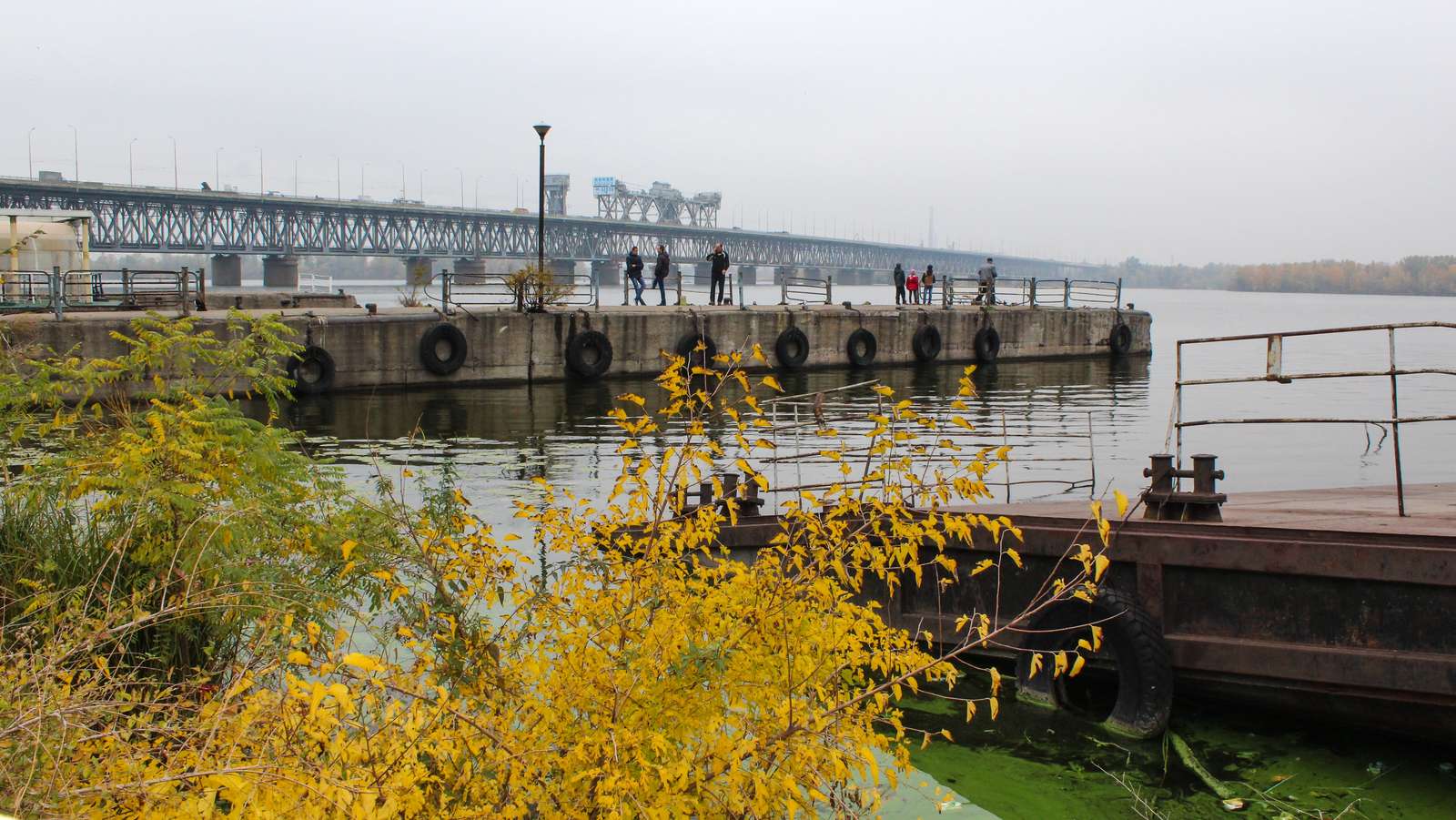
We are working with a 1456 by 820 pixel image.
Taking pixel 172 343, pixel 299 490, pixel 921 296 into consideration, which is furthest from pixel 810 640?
A: pixel 921 296

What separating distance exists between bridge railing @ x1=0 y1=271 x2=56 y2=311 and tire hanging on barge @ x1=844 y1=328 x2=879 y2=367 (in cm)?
2117

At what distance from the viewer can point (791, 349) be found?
35938mm

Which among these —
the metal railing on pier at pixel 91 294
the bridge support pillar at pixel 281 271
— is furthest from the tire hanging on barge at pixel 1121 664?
the bridge support pillar at pixel 281 271

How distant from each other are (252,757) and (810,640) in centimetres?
217

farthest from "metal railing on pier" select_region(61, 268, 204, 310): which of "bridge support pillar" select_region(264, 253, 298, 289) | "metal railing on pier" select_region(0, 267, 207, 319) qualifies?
"bridge support pillar" select_region(264, 253, 298, 289)

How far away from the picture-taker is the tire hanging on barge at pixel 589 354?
3145 cm

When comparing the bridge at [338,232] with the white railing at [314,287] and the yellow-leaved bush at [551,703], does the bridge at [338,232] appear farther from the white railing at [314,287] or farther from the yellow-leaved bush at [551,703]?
the yellow-leaved bush at [551,703]

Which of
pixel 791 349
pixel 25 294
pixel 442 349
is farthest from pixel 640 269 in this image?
pixel 25 294

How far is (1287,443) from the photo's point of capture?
84.6 ft

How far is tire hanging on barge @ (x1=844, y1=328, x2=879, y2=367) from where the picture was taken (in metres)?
37.6

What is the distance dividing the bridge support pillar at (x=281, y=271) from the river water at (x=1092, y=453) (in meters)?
74.4

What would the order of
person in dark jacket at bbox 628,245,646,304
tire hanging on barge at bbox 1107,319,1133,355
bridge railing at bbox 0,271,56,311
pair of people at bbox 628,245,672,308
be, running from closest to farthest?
bridge railing at bbox 0,271,56,311 → person in dark jacket at bbox 628,245,646,304 → pair of people at bbox 628,245,672,308 → tire hanging on barge at bbox 1107,319,1133,355

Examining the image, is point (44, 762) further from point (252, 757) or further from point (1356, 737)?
point (1356, 737)

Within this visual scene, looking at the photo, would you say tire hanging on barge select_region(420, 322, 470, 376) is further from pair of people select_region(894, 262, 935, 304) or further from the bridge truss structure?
the bridge truss structure
